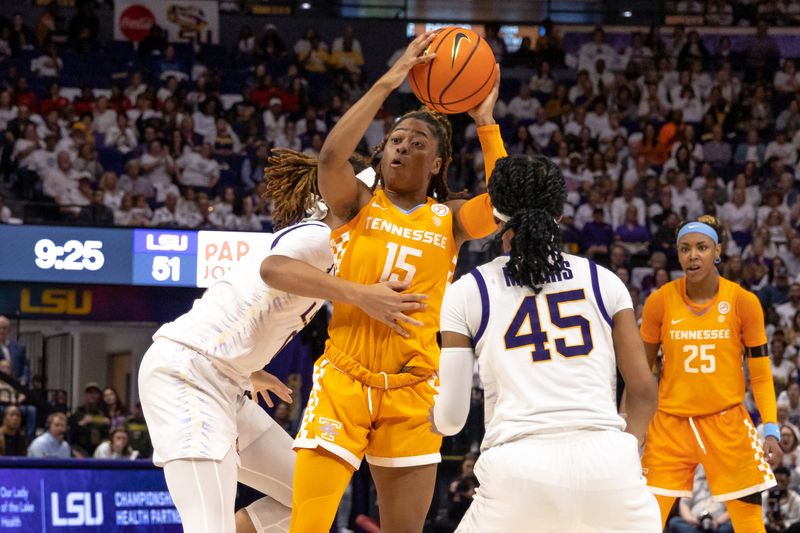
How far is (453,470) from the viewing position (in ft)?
34.6

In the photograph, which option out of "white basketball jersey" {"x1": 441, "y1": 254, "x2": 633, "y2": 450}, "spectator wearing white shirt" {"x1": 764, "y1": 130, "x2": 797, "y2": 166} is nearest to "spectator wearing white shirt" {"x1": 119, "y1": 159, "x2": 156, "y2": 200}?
"spectator wearing white shirt" {"x1": 764, "y1": 130, "x2": 797, "y2": 166}

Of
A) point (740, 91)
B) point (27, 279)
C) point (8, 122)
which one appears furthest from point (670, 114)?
point (27, 279)

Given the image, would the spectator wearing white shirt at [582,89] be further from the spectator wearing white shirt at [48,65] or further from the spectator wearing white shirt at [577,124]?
the spectator wearing white shirt at [48,65]

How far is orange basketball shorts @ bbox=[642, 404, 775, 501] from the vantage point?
6.30m

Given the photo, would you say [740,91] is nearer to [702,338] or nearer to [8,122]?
[8,122]

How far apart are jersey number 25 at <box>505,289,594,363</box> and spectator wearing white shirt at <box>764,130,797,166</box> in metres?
13.8

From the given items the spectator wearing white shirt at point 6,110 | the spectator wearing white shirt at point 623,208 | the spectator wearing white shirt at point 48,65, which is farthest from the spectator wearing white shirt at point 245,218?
the spectator wearing white shirt at point 623,208

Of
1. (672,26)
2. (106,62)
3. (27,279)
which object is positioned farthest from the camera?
(672,26)

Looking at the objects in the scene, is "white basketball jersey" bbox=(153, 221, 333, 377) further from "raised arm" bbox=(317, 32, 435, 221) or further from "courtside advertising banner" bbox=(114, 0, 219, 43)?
"courtside advertising banner" bbox=(114, 0, 219, 43)

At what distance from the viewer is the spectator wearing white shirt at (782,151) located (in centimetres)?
1655

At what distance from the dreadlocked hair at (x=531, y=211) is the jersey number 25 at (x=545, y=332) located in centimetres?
6

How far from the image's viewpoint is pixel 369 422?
4.59 metres

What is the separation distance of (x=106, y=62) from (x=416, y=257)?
13.3 m

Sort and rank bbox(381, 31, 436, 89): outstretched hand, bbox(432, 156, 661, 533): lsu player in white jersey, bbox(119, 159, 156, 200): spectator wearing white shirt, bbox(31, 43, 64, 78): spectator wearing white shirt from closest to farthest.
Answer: bbox(432, 156, 661, 533): lsu player in white jersey → bbox(381, 31, 436, 89): outstretched hand → bbox(119, 159, 156, 200): spectator wearing white shirt → bbox(31, 43, 64, 78): spectator wearing white shirt
